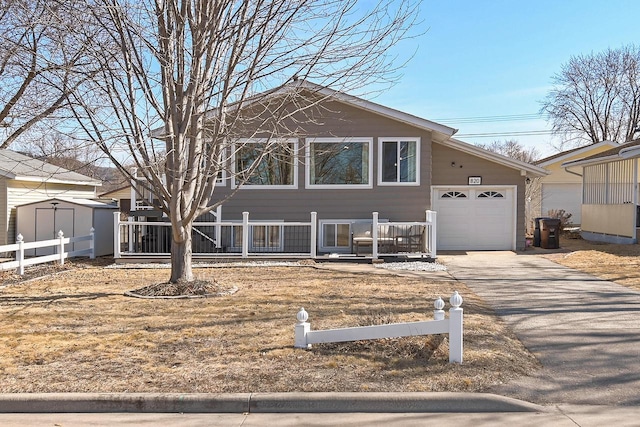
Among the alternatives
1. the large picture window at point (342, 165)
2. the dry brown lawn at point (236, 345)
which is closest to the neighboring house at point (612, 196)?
the large picture window at point (342, 165)

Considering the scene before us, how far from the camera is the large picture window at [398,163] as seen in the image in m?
16.8

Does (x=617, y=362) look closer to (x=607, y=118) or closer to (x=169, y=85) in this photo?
(x=169, y=85)

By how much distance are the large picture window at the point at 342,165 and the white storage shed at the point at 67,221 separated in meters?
7.19

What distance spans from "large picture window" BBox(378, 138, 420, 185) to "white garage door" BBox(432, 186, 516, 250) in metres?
1.77

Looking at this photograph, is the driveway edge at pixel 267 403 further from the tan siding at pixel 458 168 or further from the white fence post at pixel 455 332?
the tan siding at pixel 458 168

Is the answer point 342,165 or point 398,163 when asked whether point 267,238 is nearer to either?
point 342,165

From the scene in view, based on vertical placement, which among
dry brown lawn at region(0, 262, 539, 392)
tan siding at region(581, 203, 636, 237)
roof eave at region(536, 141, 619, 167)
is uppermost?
roof eave at region(536, 141, 619, 167)

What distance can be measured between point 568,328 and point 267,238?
32.6 feet

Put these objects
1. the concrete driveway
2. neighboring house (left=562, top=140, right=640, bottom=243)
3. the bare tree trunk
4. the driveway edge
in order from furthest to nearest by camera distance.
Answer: neighboring house (left=562, top=140, right=640, bottom=243) < the bare tree trunk < the concrete driveway < the driveway edge

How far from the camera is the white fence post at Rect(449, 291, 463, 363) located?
576cm

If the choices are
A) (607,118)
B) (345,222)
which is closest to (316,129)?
(345,222)

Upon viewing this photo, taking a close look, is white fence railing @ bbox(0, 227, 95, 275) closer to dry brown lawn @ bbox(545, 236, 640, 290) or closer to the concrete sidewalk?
the concrete sidewalk

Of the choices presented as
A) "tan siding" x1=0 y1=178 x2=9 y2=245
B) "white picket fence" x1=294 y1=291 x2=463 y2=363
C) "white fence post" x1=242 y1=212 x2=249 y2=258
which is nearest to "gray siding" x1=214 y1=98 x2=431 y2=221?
"white fence post" x1=242 y1=212 x2=249 y2=258

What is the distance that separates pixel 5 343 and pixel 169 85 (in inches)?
187
